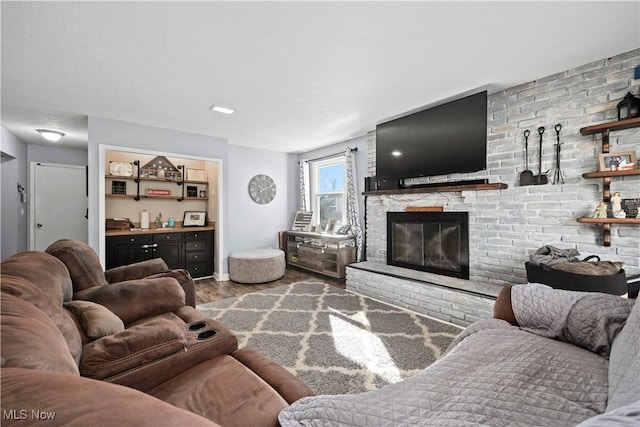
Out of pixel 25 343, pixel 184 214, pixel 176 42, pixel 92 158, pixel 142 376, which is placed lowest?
Answer: pixel 142 376

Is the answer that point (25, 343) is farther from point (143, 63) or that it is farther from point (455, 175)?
point (455, 175)

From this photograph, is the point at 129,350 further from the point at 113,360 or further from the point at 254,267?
the point at 254,267

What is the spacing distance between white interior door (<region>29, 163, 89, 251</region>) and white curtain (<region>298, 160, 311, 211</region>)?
4.09 m

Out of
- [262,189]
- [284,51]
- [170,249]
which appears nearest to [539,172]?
[284,51]

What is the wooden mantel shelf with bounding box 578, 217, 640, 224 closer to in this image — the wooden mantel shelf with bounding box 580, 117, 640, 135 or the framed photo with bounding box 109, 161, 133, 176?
the wooden mantel shelf with bounding box 580, 117, 640, 135

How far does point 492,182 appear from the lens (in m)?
2.96

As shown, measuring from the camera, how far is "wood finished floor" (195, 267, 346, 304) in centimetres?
374

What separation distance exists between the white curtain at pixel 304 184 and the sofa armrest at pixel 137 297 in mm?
3697

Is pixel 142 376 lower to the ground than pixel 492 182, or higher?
lower

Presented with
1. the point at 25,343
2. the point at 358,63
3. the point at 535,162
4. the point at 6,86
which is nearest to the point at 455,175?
the point at 535,162

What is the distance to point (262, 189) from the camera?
18.2 feet

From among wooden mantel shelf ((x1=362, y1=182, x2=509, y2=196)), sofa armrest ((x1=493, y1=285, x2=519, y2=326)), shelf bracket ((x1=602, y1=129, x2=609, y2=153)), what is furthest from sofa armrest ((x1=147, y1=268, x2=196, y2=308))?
shelf bracket ((x1=602, y1=129, x2=609, y2=153))

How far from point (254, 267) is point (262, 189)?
181cm

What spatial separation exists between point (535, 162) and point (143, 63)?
3617 millimetres
